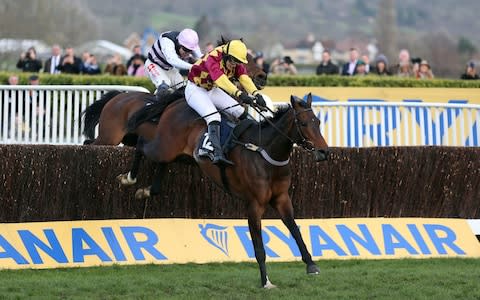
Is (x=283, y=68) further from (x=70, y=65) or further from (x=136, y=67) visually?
(x=70, y=65)

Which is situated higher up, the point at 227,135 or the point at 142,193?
the point at 227,135

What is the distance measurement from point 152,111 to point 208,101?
3.28 ft

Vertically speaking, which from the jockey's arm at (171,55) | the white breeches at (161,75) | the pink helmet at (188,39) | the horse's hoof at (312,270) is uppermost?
the pink helmet at (188,39)

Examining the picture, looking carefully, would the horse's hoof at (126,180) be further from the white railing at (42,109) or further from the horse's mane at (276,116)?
the white railing at (42,109)

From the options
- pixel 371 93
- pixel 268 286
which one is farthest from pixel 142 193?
pixel 371 93

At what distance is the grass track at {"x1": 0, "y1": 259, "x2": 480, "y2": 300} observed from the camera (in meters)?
8.65

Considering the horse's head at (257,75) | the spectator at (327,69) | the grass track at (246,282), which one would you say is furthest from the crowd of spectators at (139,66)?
the grass track at (246,282)

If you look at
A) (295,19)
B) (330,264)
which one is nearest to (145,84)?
(330,264)

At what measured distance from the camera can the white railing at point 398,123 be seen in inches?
532

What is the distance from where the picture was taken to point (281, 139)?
9.49m

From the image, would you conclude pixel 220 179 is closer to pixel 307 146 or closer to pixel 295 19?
pixel 307 146

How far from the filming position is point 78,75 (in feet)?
56.6

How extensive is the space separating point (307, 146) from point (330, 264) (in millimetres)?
1778

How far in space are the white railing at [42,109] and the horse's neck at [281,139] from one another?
15.9 ft
